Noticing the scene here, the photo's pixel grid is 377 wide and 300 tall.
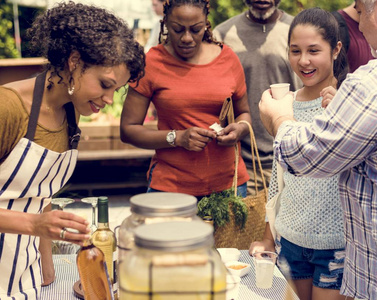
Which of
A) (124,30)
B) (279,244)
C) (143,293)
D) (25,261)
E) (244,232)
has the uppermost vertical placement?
(124,30)

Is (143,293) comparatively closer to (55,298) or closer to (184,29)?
(55,298)

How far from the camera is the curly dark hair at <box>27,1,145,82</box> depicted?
5.32 feet

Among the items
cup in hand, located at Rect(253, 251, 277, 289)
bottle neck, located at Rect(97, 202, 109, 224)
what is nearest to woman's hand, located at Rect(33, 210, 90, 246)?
bottle neck, located at Rect(97, 202, 109, 224)

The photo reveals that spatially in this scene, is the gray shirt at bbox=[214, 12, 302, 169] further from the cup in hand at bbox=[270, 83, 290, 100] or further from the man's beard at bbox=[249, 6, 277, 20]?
the cup in hand at bbox=[270, 83, 290, 100]

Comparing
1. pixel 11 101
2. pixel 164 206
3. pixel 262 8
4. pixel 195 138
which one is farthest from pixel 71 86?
pixel 262 8

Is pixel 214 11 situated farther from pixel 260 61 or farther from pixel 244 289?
pixel 244 289

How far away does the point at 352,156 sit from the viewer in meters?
1.43

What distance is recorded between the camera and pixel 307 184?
6.71 ft

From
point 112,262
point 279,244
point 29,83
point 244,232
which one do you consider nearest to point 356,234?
point 279,244

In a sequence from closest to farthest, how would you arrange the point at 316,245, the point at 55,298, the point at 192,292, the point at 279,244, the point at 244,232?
1. the point at 192,292
2. the point at 55,298
3. the point at 316,245
4. the point at 279,244
5. the point at 244,232

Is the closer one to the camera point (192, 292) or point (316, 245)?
point (192, 292)

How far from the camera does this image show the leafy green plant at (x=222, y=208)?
93.7 inches

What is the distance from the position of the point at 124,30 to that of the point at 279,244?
1.07 metres

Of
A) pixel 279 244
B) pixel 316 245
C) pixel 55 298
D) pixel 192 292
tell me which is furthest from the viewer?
pixel 279 244
